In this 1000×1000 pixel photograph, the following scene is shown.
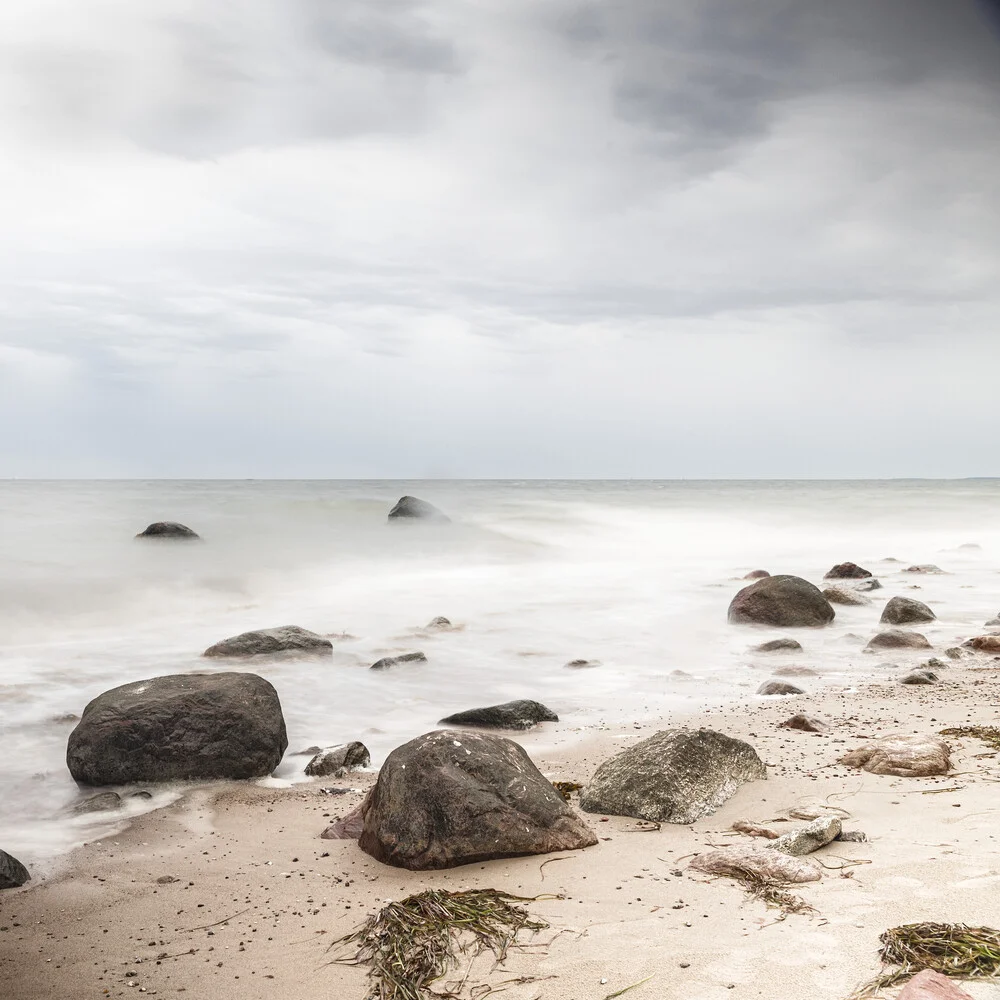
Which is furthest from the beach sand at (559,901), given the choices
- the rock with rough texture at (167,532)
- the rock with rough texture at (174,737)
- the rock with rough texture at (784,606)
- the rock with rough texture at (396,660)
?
the rock with rough texture at (167,532)

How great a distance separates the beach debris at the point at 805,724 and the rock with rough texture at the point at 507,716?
6.06 feet

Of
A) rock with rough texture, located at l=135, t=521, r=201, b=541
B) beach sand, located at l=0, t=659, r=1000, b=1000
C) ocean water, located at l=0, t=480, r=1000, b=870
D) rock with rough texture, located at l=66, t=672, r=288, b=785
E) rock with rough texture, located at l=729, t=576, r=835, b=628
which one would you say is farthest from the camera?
rock with rough texture, located at l=135, t=521, r=201, b=541

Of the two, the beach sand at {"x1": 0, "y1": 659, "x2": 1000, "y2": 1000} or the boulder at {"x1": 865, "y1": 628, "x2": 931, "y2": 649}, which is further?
the boulder at {"x1": 865, "y1": 628, "x2": 931, "y2": 649}

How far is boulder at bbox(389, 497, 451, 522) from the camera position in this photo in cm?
2851

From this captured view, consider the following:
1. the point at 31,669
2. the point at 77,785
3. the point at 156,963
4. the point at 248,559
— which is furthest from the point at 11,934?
the point at 248,559

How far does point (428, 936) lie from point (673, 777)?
182cm

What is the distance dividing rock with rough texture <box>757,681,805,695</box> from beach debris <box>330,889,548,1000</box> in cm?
487

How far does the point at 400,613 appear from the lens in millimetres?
13453

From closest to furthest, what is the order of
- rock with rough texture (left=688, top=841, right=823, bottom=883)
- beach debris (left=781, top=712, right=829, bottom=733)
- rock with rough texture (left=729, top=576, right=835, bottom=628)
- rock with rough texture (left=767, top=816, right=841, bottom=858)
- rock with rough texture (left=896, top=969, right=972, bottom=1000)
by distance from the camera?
rock with rough texture (left=896, top=969, right=972, bottom=1000) → rock with rough texture (left=688, top=841, right=823, bottom=883) → rock with rough texture (left=767, top=816, right=841, bottom=858) → beach debris (left=781, top=712, right=829, bottom=733) → rock with rough texture (left=729, top=576, right=835, bottom=628)

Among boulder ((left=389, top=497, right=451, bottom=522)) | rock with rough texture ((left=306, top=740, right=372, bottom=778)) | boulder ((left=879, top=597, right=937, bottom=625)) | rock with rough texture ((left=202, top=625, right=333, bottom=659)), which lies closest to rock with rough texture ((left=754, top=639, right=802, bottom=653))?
boulder ((left=879, top=597, right=937, bottom=625))

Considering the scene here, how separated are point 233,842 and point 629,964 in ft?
8.39

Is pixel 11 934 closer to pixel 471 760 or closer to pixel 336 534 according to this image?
pixel 471 760

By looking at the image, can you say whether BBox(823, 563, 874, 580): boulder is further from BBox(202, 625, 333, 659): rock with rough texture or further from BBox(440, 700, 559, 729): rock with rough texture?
BBox(440, 700, 559, 729): rock with rough texture

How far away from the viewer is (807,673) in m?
A: 8.70
